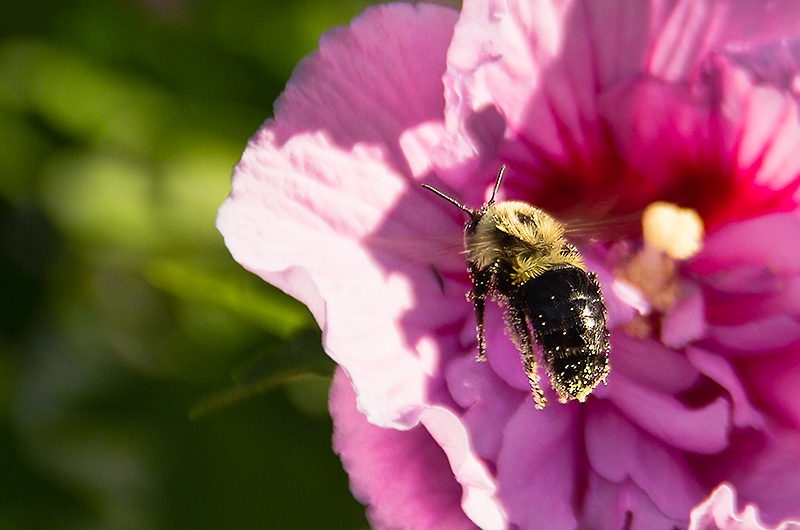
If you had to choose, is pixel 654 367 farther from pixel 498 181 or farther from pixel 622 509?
pixel 498 181

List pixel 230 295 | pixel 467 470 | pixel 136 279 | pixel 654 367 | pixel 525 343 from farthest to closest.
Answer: pixel 136 279 < pixel 230 295 < pixel 654 367 < pixel 525 343 < pixel 467 470

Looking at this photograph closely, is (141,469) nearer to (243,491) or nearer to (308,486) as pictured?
(243,491)

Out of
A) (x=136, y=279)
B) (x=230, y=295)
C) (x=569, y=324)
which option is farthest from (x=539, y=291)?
(x=136, y=279)

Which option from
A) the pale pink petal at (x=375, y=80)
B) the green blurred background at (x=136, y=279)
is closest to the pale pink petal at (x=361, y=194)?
the pale pink petal at (x=375, y=80)

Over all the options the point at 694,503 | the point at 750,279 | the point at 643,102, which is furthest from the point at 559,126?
the point at 694,503

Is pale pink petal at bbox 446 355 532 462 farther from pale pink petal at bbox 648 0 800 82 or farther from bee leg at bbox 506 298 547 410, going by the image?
pale pink petal at bbox 648 0 800 82

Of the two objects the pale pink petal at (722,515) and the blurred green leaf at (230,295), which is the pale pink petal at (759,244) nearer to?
the pale pink petal at (722,515)

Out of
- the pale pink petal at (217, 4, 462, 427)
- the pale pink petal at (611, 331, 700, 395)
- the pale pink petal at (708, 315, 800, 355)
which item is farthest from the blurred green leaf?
the pale pink petal at (708, 315, 800, 355)
